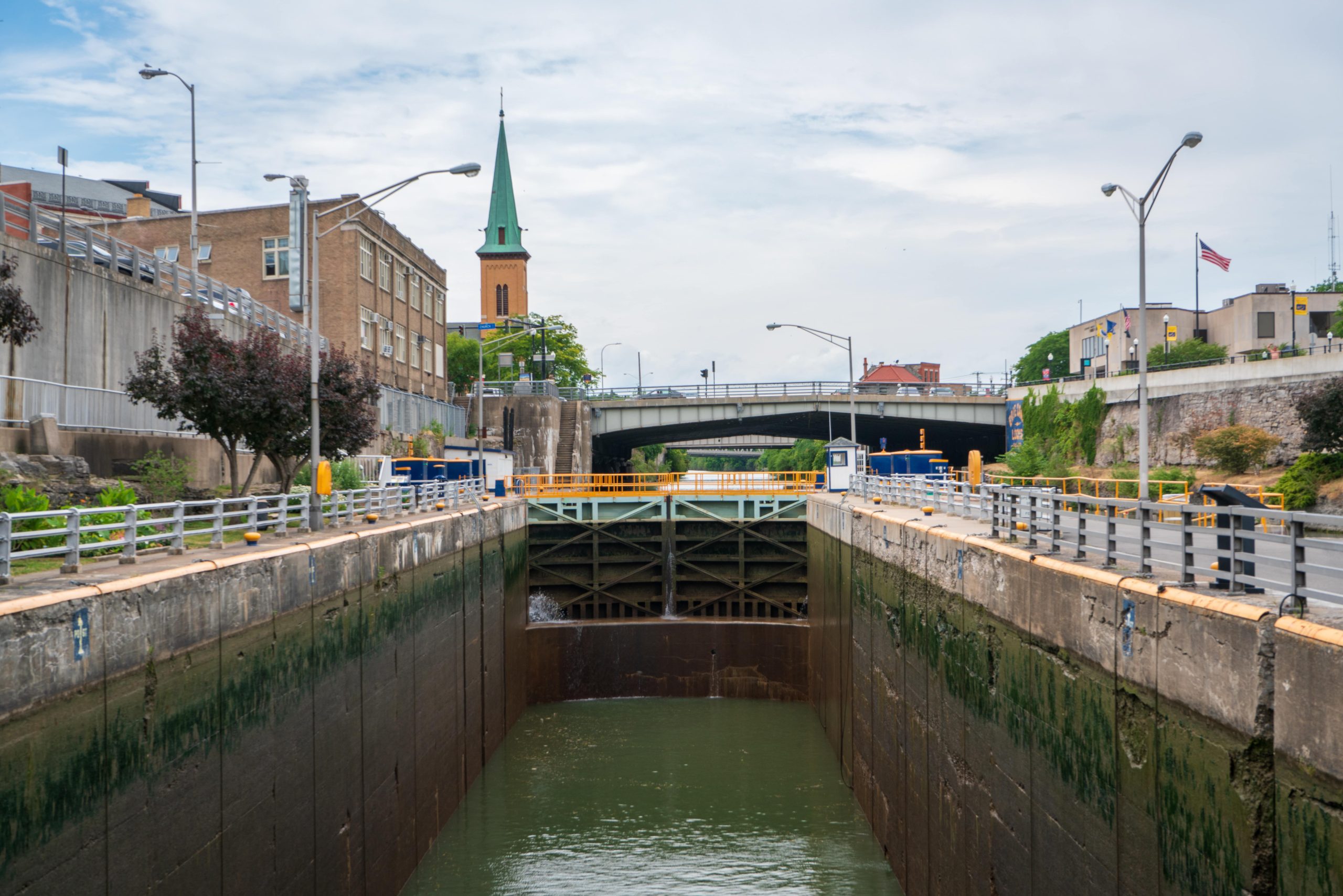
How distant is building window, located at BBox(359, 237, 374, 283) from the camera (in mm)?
48875

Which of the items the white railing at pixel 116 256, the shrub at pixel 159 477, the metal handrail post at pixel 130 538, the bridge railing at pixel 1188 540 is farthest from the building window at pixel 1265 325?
the metal handrail post at pixel 130 538

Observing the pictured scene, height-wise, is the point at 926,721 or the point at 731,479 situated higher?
the point at 731,479

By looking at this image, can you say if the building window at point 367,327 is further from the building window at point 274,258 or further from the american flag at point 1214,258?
the american flag at point 1214,258

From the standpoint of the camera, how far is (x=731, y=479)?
44.0 m

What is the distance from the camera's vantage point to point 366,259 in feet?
165

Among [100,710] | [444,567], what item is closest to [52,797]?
[100,710]

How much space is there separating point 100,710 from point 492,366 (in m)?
90.6

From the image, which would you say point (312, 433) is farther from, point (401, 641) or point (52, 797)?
point (52, 797)

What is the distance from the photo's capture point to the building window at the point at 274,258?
50.5 meters

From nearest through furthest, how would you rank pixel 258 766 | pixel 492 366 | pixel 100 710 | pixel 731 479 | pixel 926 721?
pixel 100 710
pixel 258 766
pixel 926 721
pixel 731 479
pixel 492 366

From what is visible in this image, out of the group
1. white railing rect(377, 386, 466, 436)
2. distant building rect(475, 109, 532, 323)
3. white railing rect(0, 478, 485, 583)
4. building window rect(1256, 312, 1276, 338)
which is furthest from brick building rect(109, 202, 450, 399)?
distant building rect(475, 109, 532, 323)

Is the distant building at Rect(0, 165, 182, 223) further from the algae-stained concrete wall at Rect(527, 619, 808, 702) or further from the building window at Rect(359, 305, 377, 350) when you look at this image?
the algae-stained concrete wall at Rect(527, 619, 808, 702)

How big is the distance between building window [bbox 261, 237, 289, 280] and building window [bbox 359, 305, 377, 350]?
14.3 ft

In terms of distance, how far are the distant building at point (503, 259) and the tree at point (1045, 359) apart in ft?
206
